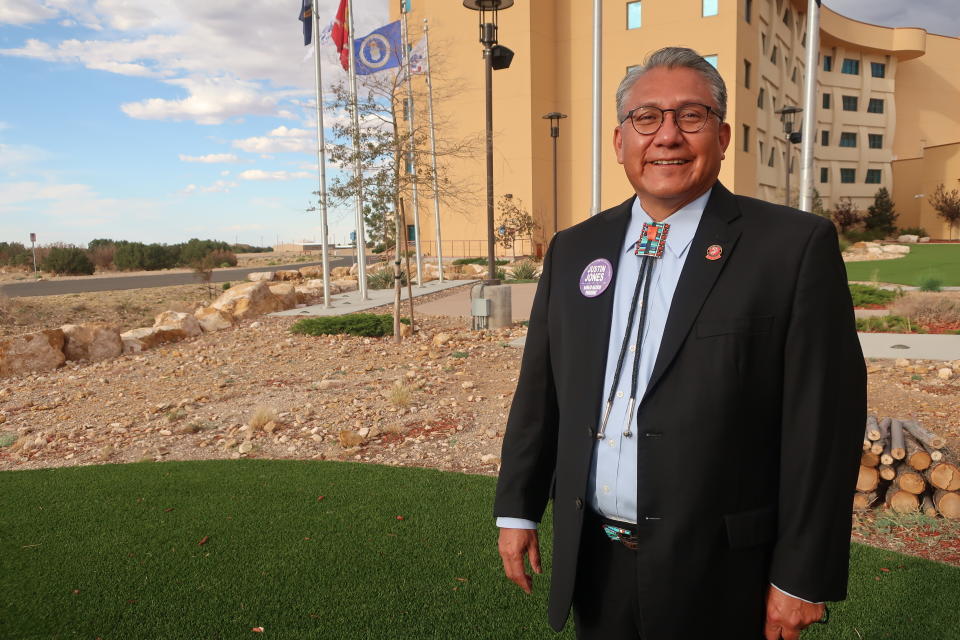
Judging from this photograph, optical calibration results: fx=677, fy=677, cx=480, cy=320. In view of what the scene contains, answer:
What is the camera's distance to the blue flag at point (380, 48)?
16.2 m

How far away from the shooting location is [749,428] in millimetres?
1634

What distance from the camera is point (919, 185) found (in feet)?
177

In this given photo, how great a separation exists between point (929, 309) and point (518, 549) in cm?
1285

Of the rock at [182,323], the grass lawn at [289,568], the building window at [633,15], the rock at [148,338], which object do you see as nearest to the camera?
the grass lawn at [289,568]

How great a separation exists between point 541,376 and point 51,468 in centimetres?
579

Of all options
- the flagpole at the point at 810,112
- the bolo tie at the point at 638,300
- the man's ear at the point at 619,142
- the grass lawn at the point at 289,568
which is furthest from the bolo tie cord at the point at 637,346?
the flagpole at the point at 810,112

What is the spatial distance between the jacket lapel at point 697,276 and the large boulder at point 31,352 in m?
11.8

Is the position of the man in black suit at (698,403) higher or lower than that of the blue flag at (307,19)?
lower

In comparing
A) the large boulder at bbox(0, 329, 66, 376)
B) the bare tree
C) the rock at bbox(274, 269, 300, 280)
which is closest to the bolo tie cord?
the large boulder at bbox(0, 329, 66, 376)

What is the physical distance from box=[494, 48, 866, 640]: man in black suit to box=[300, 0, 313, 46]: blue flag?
15613 millimetres

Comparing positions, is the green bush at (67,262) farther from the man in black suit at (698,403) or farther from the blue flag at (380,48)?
the man in black suit at (698,403)

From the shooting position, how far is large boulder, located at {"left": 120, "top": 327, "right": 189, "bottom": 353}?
12289 mm

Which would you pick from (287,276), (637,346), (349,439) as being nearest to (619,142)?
(637,346)

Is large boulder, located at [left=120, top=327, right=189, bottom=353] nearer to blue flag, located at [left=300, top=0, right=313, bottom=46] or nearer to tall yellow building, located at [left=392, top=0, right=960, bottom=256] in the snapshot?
blue flag, located at [left=300, top=0, right=313, bottom=46]
